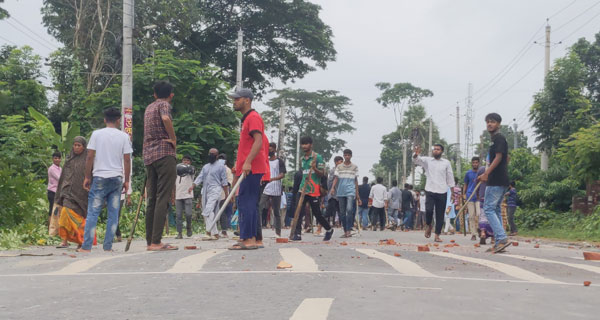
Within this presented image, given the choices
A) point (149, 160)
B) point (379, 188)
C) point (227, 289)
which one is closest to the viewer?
point (227, 289)

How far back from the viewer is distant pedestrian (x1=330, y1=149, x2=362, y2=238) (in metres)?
15.3

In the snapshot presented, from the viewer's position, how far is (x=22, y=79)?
89.5 ft

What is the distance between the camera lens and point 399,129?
71812 millimetres

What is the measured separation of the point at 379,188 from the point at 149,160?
15721mm

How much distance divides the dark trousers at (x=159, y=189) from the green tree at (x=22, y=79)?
17.0 metres

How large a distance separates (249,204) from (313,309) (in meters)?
4.31

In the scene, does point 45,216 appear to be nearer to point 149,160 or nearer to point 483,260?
point 149,160

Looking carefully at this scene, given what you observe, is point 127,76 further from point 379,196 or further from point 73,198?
point 379,196

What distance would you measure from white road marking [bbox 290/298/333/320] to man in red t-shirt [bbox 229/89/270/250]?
12.5ft

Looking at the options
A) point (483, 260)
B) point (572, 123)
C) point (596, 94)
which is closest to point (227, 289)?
point (483, 260)

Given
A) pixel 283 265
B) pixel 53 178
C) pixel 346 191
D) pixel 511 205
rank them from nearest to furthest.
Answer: pixel 283 265, pixel 53 178, pixel 346 191, pixel 511 205

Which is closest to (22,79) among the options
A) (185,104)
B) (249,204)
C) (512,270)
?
(185,104)

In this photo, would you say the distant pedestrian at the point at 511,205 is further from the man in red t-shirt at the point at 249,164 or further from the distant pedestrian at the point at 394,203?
the man in red t-shirt at the point at 249,164

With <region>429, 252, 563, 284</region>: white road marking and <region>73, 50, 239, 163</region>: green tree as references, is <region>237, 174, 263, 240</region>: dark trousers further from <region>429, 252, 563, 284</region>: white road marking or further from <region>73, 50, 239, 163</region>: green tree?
<region>73, 50, 239, 163</region>: green tree
